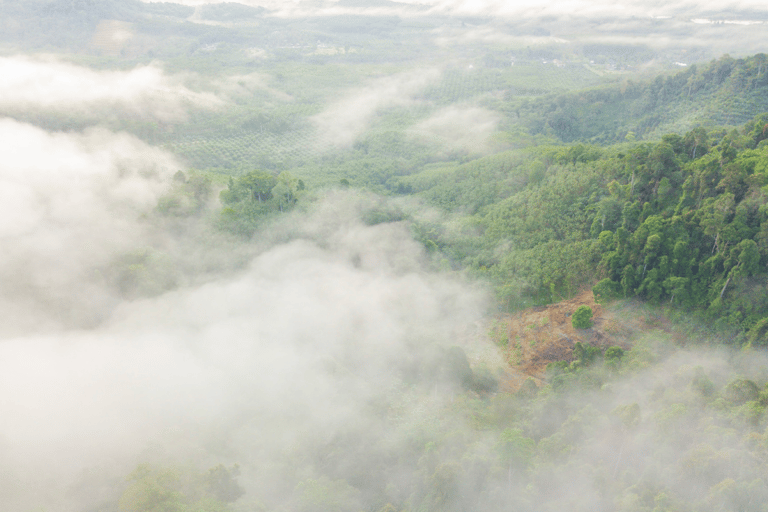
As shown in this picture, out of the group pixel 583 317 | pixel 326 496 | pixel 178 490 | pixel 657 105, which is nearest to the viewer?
pixel 178 490

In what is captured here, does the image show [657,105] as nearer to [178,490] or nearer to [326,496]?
[326,496]

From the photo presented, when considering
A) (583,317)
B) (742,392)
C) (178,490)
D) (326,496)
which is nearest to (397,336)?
(583,317)

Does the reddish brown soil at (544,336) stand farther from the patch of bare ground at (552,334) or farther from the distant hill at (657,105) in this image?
the distant hill at (657,105)

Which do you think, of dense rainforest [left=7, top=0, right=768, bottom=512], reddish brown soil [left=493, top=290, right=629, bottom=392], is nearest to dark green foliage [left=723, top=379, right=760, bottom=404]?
dense rainforest [left=7, top=0, right=768, bottom=512]

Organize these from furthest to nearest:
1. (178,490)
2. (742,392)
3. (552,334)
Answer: (552,334)
(742,392)
(178,490)

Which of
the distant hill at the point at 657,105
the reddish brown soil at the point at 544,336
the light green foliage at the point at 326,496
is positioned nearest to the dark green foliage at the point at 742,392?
the reddish brown soil at the point at 544,336

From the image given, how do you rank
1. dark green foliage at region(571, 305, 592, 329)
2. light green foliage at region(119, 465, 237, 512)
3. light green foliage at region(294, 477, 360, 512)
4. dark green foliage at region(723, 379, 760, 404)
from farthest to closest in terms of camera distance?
dark green foliage at region(571, 305, 592, 329)
light green foliage at region(294, 477, 360, 512)
dark green foliage at region(723, 379, 760, 404)
light green foliage at region(119, 465, 237, 512)

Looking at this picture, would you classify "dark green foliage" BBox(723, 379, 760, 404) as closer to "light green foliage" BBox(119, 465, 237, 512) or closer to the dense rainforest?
the dense rainforest

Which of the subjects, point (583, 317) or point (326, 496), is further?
point (583, 317)

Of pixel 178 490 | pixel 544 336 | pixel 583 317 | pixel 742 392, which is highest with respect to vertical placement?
pixel 742 392
